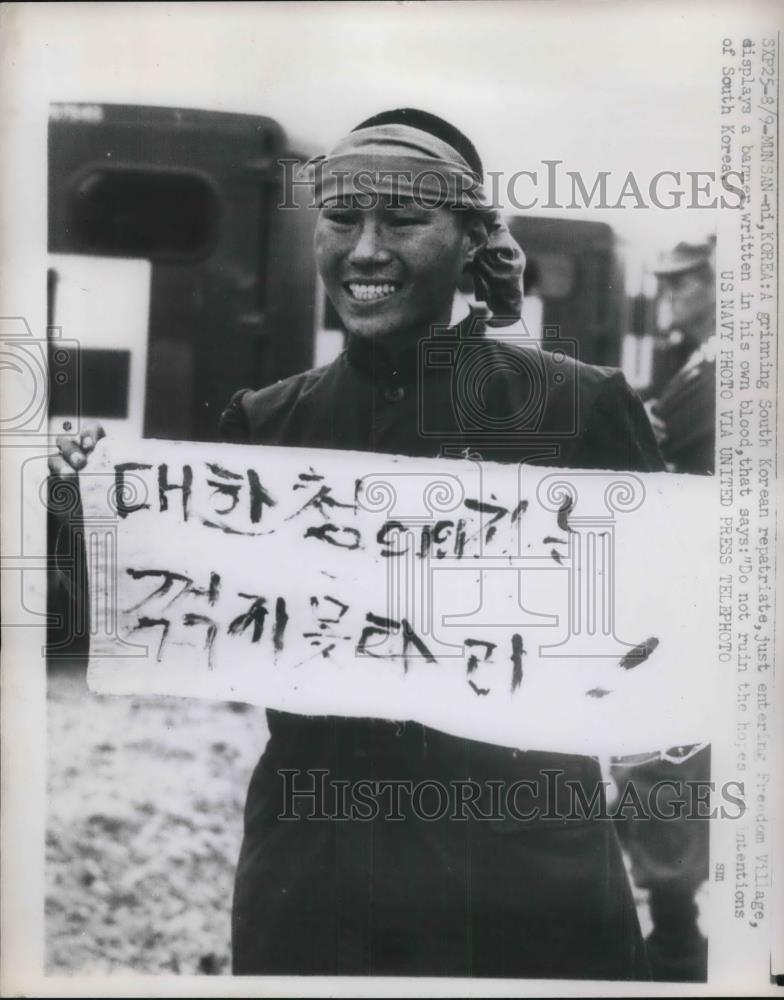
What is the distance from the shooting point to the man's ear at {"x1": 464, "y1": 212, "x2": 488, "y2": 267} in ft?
7.77

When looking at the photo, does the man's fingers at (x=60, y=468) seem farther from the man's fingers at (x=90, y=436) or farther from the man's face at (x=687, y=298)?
the man's face at (x=687, y=298)

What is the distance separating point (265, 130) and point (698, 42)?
842 mm

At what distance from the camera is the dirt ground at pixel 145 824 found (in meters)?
2.40

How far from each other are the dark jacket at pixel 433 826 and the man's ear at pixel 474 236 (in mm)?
163

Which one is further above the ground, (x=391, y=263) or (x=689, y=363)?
(x=391, y=263)

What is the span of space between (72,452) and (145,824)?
74 centimetres

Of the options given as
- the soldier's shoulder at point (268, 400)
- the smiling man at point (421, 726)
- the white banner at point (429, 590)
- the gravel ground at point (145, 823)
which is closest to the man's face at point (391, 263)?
the smiling man at point (421, 726)

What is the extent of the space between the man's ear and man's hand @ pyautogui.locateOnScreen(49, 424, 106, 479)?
2.57ft

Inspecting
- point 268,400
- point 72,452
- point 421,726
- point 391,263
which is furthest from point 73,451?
point 421,726

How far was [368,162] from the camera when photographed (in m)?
2.35

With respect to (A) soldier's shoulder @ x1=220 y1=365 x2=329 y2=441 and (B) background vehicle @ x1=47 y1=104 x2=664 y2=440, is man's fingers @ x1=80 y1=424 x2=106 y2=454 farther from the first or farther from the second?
(A) soldier's shoulder @ x1=220 y1=365 x2=329 y2=441

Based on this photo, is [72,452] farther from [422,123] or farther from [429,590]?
[422,123]

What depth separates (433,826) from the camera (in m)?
2.39

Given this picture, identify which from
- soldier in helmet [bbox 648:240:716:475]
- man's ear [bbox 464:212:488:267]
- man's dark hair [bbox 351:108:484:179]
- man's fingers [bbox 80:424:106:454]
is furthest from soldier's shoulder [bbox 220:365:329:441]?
soldier in helmet [bbox 648:240:716:475]
